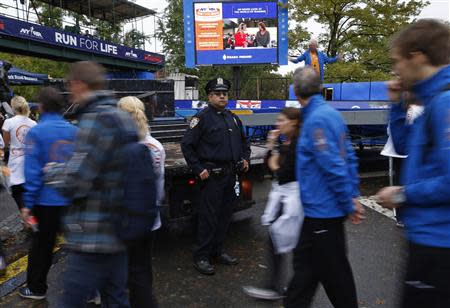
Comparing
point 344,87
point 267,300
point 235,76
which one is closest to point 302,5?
point 235,76

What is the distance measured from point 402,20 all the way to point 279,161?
2066 centimetres

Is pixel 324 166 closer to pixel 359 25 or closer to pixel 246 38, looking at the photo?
pixel 246 38

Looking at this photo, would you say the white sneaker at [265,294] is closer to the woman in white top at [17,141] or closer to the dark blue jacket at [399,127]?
the dark blue jacket at [399,127]

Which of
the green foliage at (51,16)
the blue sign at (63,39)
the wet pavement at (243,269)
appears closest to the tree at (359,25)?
the blue sign at (63,39)

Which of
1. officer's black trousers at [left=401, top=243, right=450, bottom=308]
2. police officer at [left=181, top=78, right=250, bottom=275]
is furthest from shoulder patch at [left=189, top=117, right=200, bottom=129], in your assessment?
officer's black trousers at [left=401, top=243, right=450, bottom=308]

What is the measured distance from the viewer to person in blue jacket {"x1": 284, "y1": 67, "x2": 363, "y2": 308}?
8.38 feet

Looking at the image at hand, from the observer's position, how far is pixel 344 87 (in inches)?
522

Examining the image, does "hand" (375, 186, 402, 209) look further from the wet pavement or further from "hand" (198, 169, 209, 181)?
"hand" (198, 169, 209, 181)

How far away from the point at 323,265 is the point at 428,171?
1.11 meters

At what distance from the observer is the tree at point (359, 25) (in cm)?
2055

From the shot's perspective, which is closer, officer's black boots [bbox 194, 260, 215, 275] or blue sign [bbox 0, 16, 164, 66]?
officer's black boots [bbox 194, 260, 215, 275]

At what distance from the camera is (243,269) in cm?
431

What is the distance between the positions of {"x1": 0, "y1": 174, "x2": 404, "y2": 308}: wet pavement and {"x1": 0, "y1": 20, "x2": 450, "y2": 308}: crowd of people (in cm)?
18

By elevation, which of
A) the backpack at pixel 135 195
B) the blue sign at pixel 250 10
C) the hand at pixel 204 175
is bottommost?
the hand at pixel 204 175
